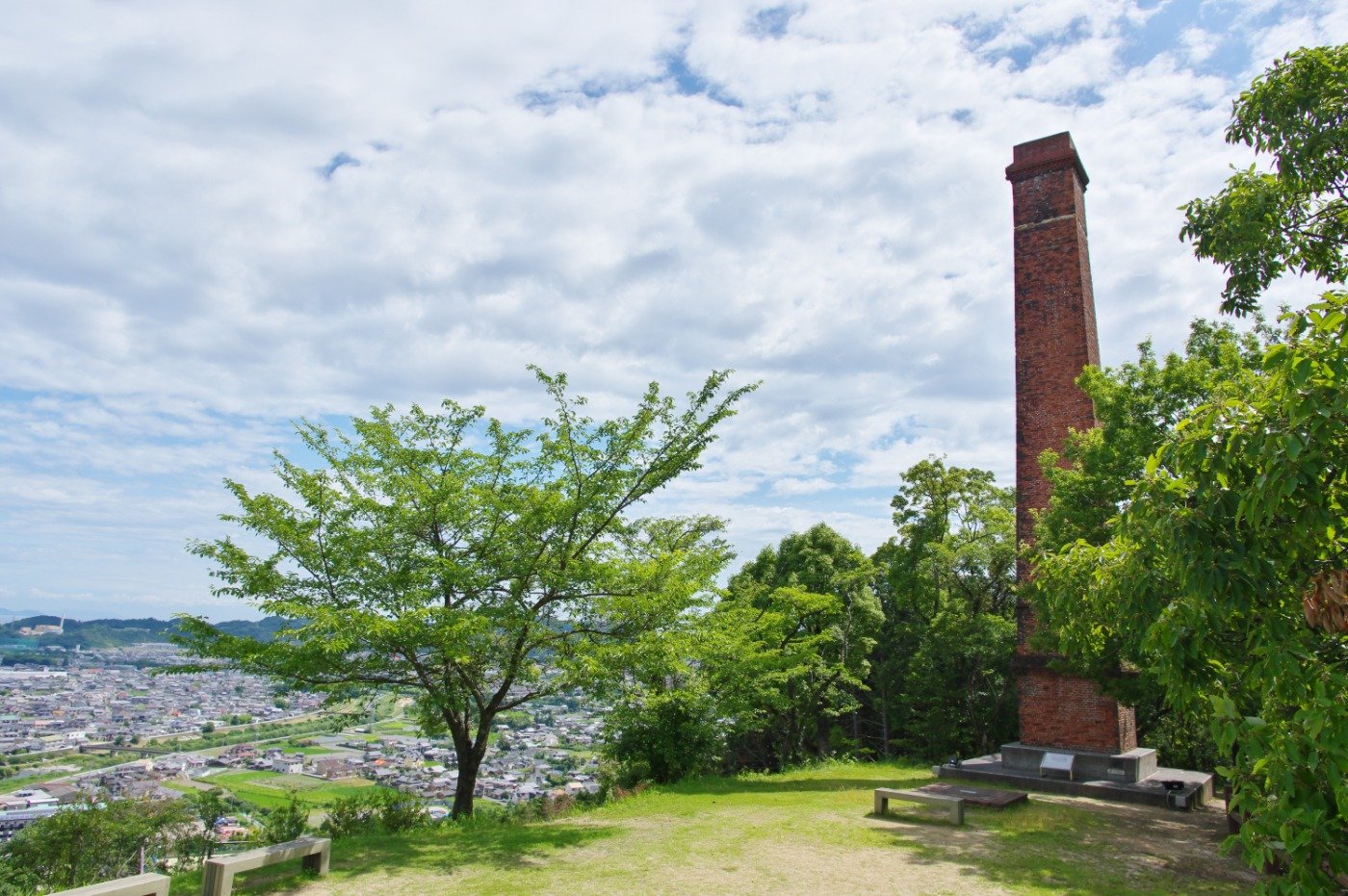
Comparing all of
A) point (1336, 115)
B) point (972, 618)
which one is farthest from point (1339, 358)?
point (972, 618)

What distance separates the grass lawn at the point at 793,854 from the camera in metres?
7.44

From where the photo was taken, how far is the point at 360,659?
1007 centimetres

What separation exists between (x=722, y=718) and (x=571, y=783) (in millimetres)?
3977

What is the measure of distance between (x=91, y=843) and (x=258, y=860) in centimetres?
741

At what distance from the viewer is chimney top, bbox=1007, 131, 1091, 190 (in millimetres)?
15797

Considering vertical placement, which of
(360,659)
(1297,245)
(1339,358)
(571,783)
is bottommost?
(571,783)

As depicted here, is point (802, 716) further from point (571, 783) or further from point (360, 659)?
point (360, 659)

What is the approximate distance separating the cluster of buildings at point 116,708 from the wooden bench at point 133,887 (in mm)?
8379

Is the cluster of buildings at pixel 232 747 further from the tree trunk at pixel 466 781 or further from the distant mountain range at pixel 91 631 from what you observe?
the distant mountain range at pixel 91 631

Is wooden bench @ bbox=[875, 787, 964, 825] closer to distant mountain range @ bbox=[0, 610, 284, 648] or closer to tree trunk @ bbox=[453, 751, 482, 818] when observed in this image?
tree trunk @ bbox=[453, 751, 482, 818]

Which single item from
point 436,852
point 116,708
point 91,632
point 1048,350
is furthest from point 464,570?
point 91,632

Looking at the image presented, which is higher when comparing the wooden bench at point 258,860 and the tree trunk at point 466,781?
the wooden bench at point 258,860

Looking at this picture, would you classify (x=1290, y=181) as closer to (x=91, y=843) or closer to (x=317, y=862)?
(x=317, y=862)

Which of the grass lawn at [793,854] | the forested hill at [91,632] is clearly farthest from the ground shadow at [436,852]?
the forested hill at [91,632]
